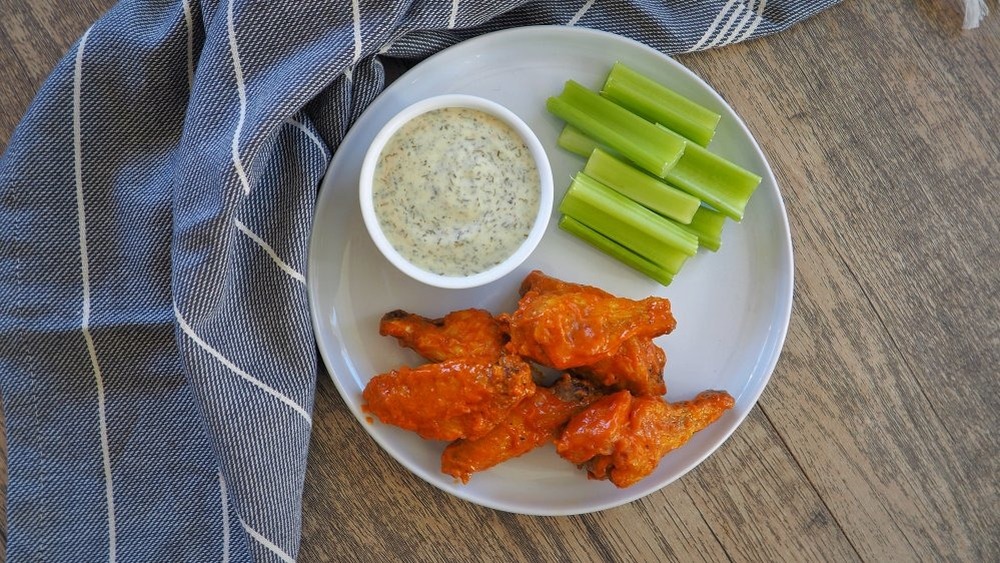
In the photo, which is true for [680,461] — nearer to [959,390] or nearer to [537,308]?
[537,308]

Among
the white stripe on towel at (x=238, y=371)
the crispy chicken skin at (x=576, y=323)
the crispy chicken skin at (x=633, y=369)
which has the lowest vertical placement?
the white stripe on towel at (x=238, y=371)

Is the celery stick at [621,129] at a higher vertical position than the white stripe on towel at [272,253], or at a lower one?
higher

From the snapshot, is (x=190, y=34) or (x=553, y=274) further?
(x=553, y=274)

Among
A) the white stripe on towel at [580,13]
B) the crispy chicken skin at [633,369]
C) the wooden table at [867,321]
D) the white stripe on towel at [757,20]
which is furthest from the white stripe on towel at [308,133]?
the white stripe on towel at [757,20]

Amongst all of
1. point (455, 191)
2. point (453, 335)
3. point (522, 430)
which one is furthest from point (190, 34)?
point (522, 430)

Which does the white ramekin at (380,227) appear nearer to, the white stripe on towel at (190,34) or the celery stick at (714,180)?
the celery stick at (714,180)

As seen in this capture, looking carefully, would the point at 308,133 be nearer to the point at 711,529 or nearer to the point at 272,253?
the point at 272,253
